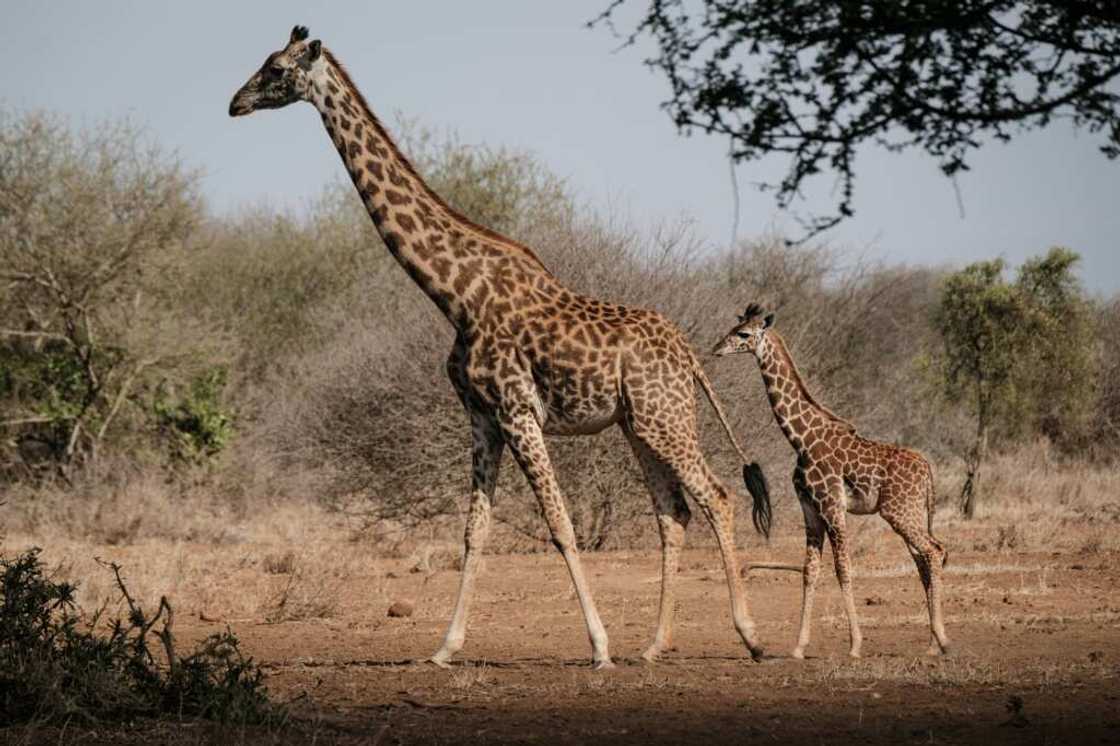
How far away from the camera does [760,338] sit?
1016 centimetres

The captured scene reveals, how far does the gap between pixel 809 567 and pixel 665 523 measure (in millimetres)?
934

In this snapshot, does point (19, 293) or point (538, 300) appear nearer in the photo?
point (538, 300)

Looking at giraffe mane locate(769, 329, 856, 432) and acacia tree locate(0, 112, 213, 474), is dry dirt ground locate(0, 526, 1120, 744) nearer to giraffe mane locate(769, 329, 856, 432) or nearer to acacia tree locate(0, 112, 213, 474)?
giraffe mane locate(769, 329, 856, 432)

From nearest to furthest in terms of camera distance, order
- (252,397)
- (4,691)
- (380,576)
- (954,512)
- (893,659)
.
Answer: (4,691) → (893,659) → (380,576) → (954,512) → (252,397)

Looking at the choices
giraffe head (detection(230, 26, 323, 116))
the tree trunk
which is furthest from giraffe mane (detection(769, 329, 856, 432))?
the tree trunk

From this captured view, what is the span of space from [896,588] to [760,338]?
14.0 feet

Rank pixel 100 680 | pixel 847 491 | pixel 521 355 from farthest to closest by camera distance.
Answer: pixel 847 491, pixel 521 355, pixel 100 680

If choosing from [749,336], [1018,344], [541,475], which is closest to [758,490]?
[749,336]

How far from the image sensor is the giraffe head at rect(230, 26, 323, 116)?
9266mm

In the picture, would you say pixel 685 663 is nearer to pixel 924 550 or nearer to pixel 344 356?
pixel 924 550

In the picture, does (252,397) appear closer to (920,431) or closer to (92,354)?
(92,354)

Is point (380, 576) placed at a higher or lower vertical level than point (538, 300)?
lower

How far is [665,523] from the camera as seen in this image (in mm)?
9477

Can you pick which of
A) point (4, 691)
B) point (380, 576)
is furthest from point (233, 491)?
point (4, 691)
